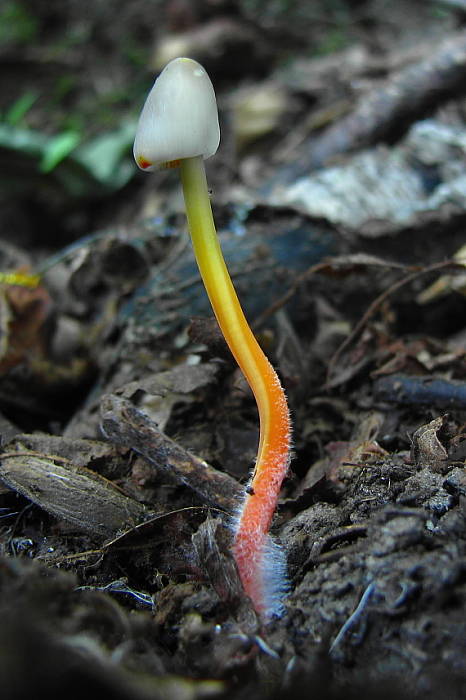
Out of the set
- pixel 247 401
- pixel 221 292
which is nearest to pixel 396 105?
pixel 247 401

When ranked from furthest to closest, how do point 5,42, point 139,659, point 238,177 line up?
point 5,42 < point 238,177 < point 139,659

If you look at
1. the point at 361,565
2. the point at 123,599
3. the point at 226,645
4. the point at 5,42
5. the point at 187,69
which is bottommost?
the point at 123,599

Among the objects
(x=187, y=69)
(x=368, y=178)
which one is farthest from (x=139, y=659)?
(x=368, y=178)

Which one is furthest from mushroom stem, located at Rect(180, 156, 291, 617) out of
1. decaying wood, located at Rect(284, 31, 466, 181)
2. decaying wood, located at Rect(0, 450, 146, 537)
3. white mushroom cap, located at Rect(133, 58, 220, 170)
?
decaying wood, located at Rect(284, 31, 466, 181)

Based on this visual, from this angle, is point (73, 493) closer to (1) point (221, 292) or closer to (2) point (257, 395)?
(2) point (257, 395)

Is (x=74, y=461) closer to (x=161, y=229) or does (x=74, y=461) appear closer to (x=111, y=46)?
(x=161, y=229)
